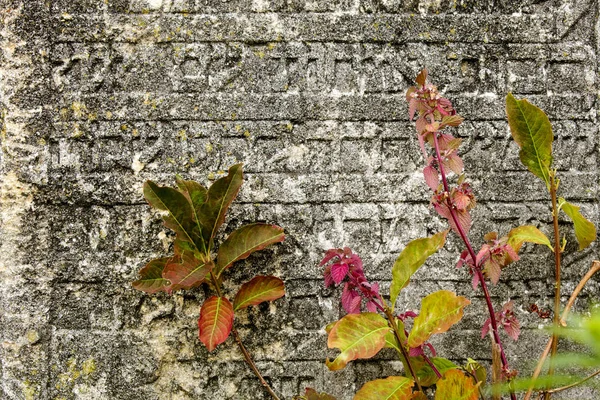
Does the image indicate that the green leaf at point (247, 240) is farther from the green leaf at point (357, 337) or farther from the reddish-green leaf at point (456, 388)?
the reddish-green leaf at point (456, 388)

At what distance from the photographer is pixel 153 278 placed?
5.80ft

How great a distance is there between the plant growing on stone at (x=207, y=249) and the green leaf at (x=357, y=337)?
0.31 meters

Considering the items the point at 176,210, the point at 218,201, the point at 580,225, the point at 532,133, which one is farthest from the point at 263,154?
the point at 580,225

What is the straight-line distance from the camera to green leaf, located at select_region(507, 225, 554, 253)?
1.58m

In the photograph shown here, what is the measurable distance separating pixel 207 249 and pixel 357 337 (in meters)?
0.55

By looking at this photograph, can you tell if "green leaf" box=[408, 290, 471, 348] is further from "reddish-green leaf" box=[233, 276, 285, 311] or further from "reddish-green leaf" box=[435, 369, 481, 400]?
"reddish-green leaf" box=[233, 276, 285, 311]

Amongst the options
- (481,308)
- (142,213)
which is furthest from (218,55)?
(481,308)

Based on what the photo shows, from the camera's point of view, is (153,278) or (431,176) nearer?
(431,176)

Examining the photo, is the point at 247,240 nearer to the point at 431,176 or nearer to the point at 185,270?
the point at 185,270

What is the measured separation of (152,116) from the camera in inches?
74.2

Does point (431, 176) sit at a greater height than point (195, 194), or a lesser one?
greater

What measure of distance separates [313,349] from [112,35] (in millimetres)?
1239

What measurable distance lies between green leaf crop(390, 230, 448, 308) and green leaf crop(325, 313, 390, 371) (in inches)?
4.1

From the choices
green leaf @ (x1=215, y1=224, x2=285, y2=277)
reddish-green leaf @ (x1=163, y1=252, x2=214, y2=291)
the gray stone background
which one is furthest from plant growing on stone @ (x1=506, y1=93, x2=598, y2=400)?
reddish-green leaf @ (x1=163, y1=252, x2=214, y2=291)
